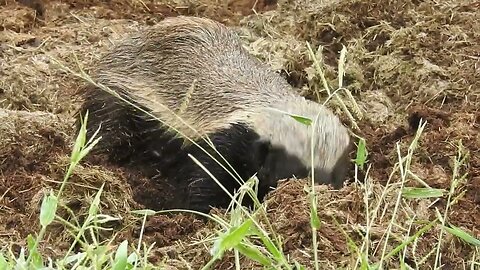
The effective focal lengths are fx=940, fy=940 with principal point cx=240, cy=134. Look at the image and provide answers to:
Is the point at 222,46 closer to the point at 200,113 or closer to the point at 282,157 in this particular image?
the point at 200,113

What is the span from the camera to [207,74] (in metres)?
4.95

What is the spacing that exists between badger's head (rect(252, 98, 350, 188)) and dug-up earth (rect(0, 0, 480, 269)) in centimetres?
16

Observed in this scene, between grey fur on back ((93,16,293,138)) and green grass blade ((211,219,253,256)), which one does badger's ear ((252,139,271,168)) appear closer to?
grey fur on back ((93,16,293,138))

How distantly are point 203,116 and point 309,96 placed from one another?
1.26 m

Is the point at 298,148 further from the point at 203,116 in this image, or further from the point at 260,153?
A: the point at 203,116

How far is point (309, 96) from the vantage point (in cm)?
588

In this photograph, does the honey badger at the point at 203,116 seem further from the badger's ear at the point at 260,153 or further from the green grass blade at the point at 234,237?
the green grass blade at the point at 234,237

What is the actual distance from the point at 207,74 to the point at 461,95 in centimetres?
155

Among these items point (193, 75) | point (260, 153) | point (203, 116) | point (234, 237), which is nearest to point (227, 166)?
point (260, 153)

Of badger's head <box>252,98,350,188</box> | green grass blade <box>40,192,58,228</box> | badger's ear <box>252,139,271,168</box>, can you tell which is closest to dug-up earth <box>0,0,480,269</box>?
badger's head <box>252,98,350,188</box>

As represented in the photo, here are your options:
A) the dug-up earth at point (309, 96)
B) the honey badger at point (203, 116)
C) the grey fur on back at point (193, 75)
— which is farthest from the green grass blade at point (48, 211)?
the grey fur on back at point (193, 75)

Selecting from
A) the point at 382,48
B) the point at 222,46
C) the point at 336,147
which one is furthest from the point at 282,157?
the point at 382,48

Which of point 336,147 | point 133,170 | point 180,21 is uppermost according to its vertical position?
point 180,21

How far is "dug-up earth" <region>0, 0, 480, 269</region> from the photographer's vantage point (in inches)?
151
